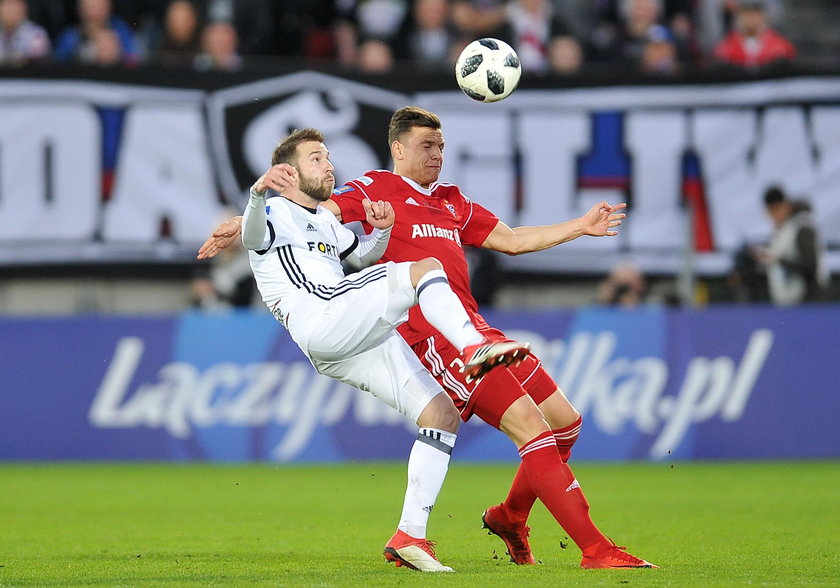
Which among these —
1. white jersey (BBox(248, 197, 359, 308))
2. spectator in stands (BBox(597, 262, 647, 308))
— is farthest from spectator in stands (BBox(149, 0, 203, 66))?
white jersey (BBox(248, 197, 359, 308))

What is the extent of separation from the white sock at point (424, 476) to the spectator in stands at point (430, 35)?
9.68 meters

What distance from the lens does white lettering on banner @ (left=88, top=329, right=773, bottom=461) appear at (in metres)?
13.7

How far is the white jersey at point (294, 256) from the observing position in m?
6.86

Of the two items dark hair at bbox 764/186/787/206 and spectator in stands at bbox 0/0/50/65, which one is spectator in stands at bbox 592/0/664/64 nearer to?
dark hair at bbox 764/186/787/206

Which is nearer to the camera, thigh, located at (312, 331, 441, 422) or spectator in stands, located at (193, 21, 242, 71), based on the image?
thigh, located at (312, 331, 441, 422)

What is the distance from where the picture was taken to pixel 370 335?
264 inches

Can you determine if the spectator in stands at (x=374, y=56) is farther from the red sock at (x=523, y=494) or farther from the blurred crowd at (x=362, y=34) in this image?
the red sock at (x=523, y=494)

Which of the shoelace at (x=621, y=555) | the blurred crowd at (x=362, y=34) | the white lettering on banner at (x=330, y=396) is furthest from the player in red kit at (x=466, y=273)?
the blurred crowd at (x=362, y=34)

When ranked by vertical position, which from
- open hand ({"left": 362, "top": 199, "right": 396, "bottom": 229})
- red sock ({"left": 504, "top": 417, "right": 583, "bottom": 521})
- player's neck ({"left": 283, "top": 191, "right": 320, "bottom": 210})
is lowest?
red sock ({"left": 504, "top": 417, "right": 583, "bottom": 521})

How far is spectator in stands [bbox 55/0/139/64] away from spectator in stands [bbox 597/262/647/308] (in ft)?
19.4

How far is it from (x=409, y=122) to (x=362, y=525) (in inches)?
121

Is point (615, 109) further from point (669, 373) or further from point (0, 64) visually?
point (0, 64)

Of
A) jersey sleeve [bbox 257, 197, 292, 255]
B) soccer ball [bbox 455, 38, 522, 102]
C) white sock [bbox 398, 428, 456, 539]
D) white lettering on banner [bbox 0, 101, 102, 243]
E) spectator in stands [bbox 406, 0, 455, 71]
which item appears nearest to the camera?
white sock [bbox 398, 428, 456, 539]

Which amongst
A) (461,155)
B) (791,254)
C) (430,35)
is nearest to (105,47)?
(430,35)
